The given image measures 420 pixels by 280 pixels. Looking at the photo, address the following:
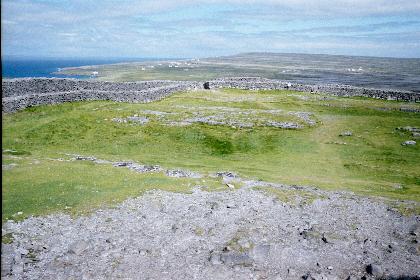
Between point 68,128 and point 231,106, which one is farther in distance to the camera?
point 231,106

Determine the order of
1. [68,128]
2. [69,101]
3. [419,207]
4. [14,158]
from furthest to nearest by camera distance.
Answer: [69,101]
[68,128]
[14,158]
[419,207]

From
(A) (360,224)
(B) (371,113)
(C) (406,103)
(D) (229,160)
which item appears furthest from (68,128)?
(C) (406,103)

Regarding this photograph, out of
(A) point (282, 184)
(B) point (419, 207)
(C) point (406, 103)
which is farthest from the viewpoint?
(C) point (406, 103)

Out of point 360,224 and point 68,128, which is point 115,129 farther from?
point 360,224

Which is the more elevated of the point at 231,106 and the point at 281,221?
the point at 231,106

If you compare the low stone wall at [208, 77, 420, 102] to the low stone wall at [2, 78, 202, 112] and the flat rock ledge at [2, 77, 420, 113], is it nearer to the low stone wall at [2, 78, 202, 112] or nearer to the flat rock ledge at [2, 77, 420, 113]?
the flat rock ledge at [2, 77, 420, 113]

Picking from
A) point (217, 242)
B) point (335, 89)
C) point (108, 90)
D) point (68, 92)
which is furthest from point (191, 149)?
point (335, 89)

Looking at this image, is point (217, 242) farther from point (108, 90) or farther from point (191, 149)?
point (108, 90)
